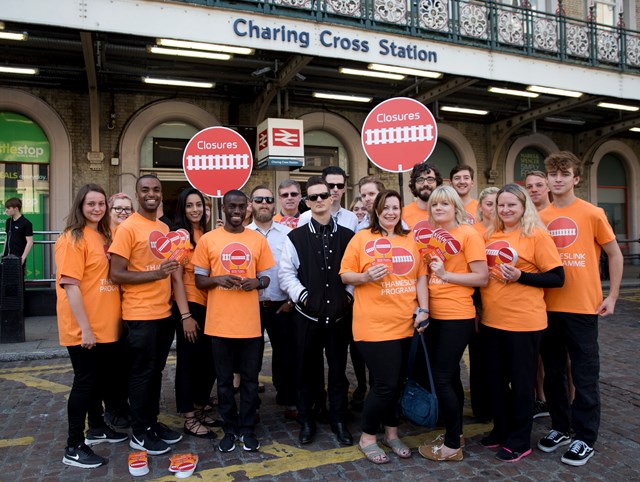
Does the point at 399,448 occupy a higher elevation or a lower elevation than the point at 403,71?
lower

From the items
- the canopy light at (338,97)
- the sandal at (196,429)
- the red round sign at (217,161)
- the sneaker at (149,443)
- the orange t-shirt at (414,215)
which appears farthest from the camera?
the canopy light at (338,97)

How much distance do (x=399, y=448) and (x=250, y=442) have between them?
1120 millimetres

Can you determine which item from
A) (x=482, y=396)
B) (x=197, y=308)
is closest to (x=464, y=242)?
(x=482, y=396)

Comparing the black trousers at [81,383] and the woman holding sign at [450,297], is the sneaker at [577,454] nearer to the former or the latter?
the woman holding sign at [450,297]

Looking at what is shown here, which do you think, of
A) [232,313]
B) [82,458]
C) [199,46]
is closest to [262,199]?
[232,313]

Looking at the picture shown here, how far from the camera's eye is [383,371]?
3512 millimetres

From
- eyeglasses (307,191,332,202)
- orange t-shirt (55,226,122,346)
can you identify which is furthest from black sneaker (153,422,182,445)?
eyeglasses (307,191,332,202)

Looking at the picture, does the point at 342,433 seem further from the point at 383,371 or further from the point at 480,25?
the point at 480,25

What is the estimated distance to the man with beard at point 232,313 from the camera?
381 cm

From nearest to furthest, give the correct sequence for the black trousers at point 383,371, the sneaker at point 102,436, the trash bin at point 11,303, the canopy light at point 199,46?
the black trousers at point 383,371, the sneaker at point 102,436, the trash bin at point 11,303, the canopy light at point 199,46

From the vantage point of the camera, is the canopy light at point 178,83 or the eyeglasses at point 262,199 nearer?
the eyeglasses at point 262,199

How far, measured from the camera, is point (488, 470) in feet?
11.3

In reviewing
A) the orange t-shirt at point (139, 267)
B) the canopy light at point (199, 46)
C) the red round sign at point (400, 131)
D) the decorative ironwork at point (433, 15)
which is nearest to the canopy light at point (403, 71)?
the decorative ironwork at point (433, 15)

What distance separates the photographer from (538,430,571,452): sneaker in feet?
12.2
